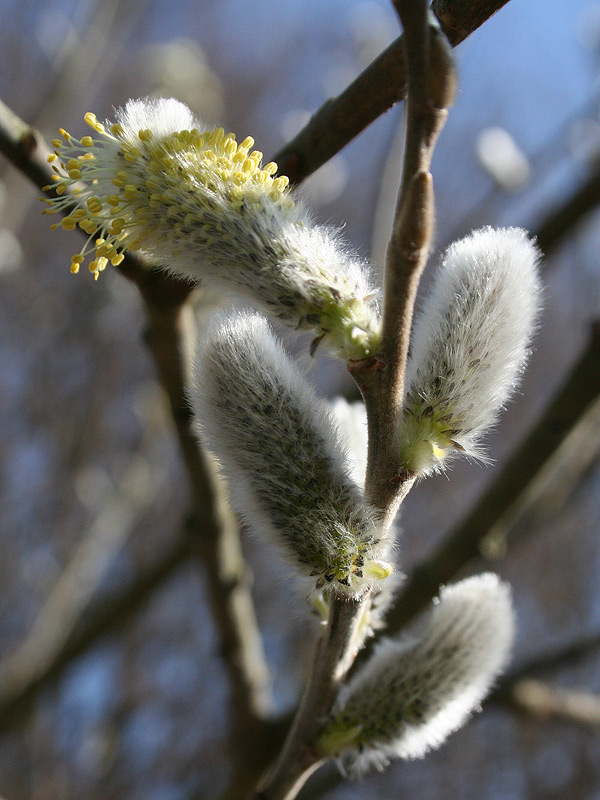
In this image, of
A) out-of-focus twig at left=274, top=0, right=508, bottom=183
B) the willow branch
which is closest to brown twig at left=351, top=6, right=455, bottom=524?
out-of-focus twig at left=274, top=0, right=508, bottom=183

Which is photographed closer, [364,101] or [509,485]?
[364,101]

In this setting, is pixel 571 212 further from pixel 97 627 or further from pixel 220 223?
pixel 97 627

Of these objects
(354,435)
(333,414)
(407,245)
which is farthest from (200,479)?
(407,245)

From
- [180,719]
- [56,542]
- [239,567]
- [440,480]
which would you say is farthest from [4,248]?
[440,480]

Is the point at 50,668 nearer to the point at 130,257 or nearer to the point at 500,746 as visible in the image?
the point at 130,257

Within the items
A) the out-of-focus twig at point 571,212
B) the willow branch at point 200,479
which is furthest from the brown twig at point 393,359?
the out-of-focus twig at point 571,212

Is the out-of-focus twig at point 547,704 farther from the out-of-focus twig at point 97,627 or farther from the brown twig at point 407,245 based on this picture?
the brown twig at point 407,245

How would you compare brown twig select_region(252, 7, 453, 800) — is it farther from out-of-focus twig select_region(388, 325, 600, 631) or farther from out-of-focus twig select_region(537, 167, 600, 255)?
out-of-focus twig select_region(537, 167, 600, 255)
